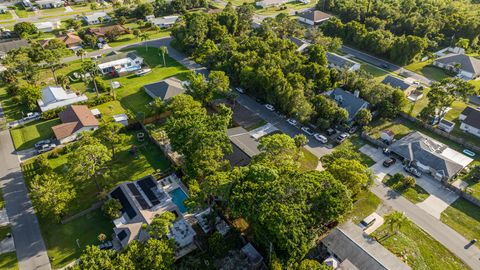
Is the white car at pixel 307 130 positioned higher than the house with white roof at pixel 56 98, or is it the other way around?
the house with white roof at pixel 56 98

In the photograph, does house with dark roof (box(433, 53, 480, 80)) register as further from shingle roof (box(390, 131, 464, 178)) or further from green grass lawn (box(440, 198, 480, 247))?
green grass lawn (box(440, 198, 480, 247))

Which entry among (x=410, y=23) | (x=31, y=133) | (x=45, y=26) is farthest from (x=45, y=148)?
(x=410, y=23)

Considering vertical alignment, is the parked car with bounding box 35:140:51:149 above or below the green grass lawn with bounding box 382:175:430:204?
above

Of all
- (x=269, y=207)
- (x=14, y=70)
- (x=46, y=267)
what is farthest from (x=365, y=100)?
(x=14, y=70)

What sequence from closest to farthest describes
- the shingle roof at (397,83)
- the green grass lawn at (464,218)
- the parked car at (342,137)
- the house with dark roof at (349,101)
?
1. the green grass lawn at (464,218)
2. the parked car at (342,137)
3. the house with dark roof at (349,101)
4. the shingle roof at (397,83)

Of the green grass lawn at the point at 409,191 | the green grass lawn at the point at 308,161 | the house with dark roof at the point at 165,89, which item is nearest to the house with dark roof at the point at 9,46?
the house with dark roof at the point at 165,89

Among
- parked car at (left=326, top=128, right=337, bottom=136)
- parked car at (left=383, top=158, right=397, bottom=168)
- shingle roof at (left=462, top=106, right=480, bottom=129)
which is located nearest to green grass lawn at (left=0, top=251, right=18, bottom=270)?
parked car at (left=326, top=128, right=337, bottom=136)

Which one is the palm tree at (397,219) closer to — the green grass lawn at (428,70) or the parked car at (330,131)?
the parked car at (330,131)
